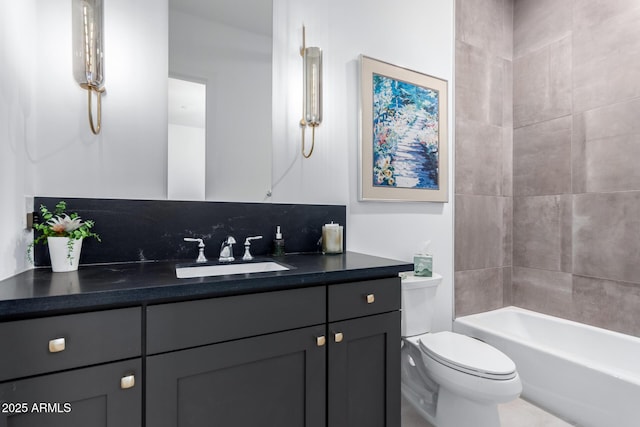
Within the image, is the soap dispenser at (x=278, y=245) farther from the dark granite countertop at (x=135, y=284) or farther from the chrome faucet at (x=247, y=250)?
the dark granite countertop at (x=135, y=284)

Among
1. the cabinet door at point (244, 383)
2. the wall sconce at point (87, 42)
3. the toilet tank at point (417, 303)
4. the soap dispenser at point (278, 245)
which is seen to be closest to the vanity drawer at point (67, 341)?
the cabinet door at point (244, 383)

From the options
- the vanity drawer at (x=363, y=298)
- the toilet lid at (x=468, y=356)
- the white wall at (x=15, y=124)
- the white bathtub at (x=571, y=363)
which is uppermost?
the white wall at (x=15, y=124)

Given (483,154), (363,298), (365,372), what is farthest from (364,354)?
(483,154)

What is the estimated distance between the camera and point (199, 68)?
158 cm

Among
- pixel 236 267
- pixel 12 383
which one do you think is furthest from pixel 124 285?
pixel 236 267

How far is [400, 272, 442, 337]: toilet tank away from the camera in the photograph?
6.22ft

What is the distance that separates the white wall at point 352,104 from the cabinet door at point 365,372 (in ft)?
2.24

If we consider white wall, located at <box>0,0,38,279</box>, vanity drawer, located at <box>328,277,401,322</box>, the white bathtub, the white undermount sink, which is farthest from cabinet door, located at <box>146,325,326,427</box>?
the white bathtub

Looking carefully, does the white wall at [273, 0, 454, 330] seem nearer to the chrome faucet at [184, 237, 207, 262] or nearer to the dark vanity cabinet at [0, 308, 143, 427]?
the chrome faucet at [184, 237, 207, 262]

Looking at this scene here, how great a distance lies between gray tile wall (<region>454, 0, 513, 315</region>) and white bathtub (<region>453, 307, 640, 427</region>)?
222 mm

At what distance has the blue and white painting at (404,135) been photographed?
2041 millimetres

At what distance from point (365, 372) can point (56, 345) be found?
1048mm

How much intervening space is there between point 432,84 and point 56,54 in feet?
6.82

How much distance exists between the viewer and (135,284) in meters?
0.99
